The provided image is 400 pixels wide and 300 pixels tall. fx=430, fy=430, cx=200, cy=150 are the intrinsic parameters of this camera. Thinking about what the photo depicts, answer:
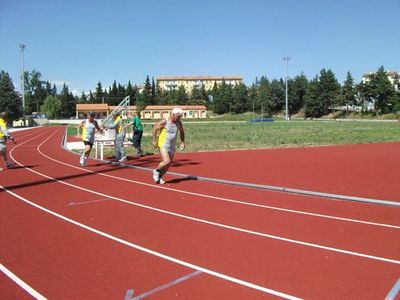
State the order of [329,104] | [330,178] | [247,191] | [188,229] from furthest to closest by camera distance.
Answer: [329,104] → [330,178] → [247,191] → [188,229]

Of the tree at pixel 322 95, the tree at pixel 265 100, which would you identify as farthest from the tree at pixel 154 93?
the tree at pixel 322 95

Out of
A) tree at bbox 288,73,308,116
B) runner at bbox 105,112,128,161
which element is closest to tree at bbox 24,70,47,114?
tree at bbox 288,73,308,116

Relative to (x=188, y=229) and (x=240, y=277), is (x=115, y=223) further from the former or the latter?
(x=240, y=277)

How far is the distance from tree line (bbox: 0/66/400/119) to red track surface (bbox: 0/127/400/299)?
2774 inches

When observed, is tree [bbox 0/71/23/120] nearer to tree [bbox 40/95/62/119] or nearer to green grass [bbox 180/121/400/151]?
tree [bbox 40/95/62/119]

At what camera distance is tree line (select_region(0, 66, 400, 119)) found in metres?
88.1

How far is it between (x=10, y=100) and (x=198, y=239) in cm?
7763

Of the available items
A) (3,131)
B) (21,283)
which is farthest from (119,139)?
(21,283)

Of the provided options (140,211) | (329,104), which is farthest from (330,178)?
(329,104)

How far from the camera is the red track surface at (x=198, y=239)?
4.23 metres

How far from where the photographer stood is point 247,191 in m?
9.18

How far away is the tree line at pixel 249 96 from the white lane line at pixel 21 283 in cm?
7351

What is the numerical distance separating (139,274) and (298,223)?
2.86 meters

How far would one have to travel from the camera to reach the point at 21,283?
4.38 meters
